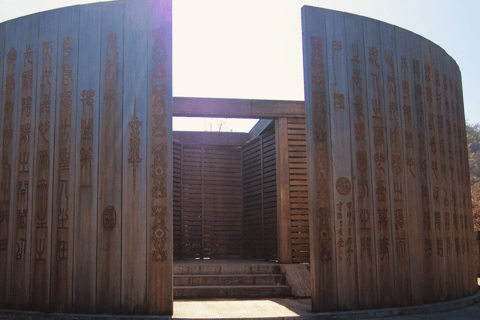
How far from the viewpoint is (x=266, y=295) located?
7.60m

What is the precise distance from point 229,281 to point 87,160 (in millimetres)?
3316

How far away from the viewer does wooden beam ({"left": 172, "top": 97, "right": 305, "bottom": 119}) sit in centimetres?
943

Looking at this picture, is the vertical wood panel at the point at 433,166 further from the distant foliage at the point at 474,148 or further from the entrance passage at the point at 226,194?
the distant foliage at the point at 474,148

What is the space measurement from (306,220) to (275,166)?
1.23 metres

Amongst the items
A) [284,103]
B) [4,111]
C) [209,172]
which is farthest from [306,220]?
[4,111]

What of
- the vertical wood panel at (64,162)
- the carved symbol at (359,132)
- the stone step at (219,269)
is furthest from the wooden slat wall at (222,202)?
the vertical wood panel at (64,162)

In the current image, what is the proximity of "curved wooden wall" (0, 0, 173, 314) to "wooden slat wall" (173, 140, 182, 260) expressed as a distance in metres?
5.35

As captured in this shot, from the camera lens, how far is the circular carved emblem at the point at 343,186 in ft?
19.3

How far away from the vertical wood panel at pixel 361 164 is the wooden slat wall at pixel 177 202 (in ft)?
19.1

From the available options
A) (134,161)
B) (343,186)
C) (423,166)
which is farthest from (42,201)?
(423,166)

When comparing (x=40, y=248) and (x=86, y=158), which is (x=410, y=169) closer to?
(x=86, y=158)

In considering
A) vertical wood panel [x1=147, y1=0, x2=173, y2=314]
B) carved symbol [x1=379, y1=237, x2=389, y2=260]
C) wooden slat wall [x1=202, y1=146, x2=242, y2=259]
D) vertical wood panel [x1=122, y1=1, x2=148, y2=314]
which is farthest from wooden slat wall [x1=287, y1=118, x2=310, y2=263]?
vertical wood panel [x1=122, y1=1, x2=148, y2=314]

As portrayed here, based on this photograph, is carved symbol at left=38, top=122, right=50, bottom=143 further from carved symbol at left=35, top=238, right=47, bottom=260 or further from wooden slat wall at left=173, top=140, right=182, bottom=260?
wooden slat wall at left=173, top=140, right=182, bottom=260

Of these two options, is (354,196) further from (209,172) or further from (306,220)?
(209,172)
